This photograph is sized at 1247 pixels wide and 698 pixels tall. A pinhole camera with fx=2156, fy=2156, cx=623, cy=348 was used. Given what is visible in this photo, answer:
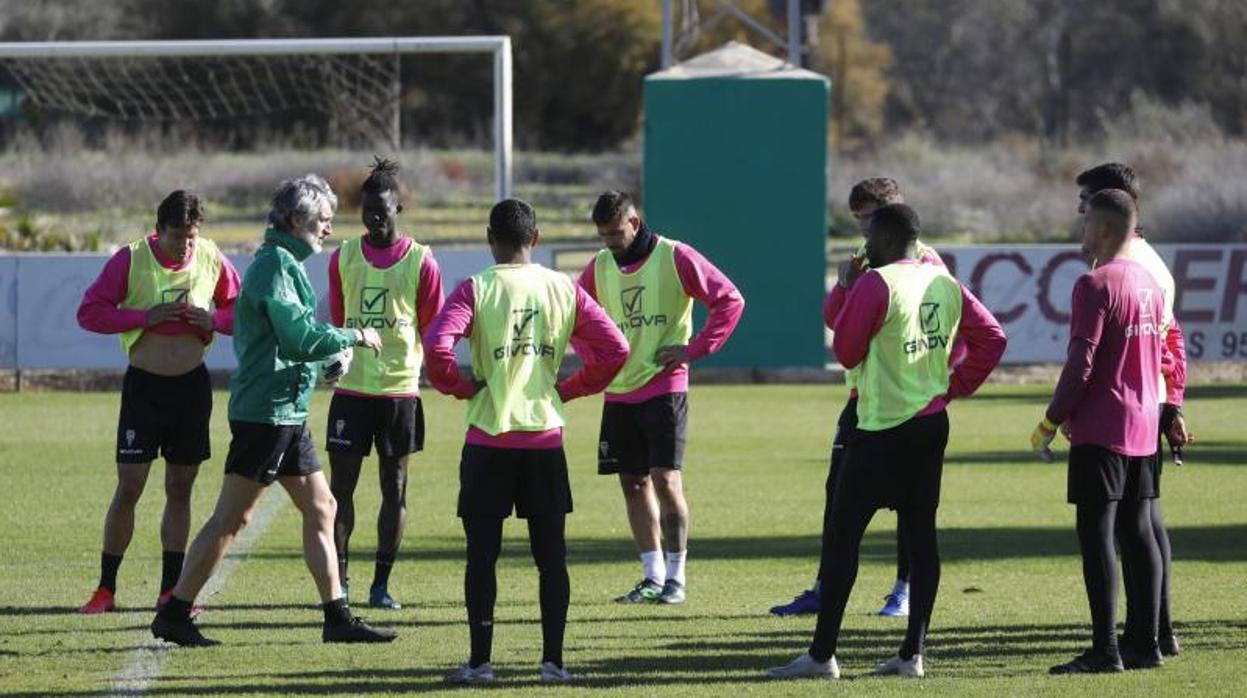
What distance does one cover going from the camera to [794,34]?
29.8 m

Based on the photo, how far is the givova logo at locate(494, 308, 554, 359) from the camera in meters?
8.54

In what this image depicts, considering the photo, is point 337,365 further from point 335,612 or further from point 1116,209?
point 1116,209

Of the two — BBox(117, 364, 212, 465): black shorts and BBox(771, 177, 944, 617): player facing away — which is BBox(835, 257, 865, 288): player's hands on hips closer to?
BBox(771, 177, 944, 617): player facing away

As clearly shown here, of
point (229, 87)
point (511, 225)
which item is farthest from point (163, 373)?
point (229, 87)

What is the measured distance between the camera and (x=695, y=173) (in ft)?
86.5

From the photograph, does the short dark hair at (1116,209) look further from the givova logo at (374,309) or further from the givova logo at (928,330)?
the givova logo at (374,309)

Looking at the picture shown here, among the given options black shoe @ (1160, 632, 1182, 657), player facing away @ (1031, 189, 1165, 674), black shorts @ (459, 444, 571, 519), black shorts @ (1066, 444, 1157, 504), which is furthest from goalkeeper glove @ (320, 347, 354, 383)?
black shoe @ (1160, 632, 1182, 657)

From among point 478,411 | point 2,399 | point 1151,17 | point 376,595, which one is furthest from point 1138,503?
→ point 1151,17

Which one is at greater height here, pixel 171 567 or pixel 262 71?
pixel 262 71

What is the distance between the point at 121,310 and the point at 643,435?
2673 millimetres

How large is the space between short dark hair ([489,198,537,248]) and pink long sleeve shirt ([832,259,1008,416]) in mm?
1310

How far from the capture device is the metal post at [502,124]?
2391 cm

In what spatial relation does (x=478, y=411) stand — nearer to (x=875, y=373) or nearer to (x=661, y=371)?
(x=875, y=373)

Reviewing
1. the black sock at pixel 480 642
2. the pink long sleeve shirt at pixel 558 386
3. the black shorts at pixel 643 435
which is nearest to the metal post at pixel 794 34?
the black shorts at pixel 643 435
